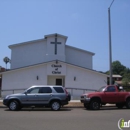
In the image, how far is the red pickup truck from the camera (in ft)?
52.7

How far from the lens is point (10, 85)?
24.0 meters

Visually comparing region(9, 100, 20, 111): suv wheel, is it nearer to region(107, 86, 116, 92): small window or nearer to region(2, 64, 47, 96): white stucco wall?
region(107, 86, 116, 92): small window

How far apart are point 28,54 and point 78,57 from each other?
7.49 m

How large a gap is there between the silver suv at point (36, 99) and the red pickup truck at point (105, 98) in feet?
5.72

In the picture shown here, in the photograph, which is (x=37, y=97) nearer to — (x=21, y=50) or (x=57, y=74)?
(x=57, y=74)

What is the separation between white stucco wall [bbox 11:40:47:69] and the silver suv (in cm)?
1388

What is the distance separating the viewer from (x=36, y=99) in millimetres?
15320

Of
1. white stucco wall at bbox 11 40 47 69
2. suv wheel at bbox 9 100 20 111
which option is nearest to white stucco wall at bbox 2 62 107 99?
white stucco wall at bbox 11 40 47 69

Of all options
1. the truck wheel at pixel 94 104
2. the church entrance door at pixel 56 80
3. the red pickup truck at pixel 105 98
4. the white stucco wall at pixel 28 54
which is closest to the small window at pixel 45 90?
the red pickup truck at pixel 105 98

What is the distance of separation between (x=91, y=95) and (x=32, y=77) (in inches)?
395

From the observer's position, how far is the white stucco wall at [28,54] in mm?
29125

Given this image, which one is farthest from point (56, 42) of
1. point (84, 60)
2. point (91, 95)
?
point (91, 95)

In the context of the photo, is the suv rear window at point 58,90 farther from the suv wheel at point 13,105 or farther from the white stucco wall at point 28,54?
the white stucco wall at point 28,54

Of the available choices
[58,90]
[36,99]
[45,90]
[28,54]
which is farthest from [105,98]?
[28,54]
